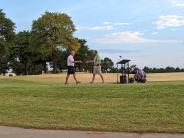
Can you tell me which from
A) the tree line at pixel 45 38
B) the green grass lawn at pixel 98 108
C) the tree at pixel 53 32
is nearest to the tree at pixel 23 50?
the tree line at pixel 45 38

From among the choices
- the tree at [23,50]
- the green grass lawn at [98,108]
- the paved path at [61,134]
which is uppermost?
the tree at [23,50]

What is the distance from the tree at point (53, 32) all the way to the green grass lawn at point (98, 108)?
240 ft

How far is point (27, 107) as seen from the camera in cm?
1441

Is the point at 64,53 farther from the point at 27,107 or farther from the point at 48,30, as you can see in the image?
the point at 27,107

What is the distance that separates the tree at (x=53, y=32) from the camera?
9056 centimetres

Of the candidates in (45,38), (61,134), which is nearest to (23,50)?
(45,38)

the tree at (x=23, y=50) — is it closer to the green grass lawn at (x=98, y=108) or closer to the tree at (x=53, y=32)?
the tree at (x=53, y=32)

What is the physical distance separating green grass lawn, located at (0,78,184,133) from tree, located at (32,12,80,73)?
240 feet

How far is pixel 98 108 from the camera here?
1380 cm

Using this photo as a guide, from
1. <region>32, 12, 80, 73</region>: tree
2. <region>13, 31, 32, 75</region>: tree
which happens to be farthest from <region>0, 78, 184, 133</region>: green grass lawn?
<region>13, 31, 32, 75</region>: tree

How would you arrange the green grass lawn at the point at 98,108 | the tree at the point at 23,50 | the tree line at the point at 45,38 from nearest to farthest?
1. the green grass lawn at the point at 98,108
2. the tree line at the point at 45,38
3. the tree at the point at 23,50

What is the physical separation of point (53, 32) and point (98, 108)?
260 ft

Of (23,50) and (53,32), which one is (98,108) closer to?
(53,32)

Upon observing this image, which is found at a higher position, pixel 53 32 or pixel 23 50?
pixel 53 32
